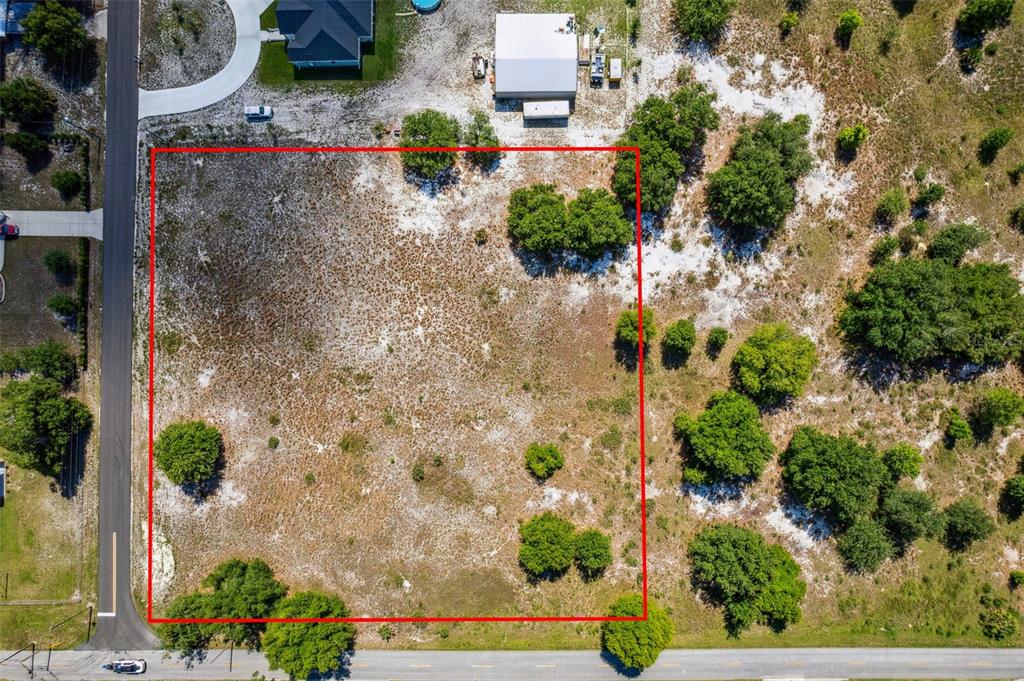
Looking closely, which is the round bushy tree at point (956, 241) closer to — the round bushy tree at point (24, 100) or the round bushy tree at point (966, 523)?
the round bushy tree at point (966, 523)

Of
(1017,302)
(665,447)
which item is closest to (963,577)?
(1017,302)

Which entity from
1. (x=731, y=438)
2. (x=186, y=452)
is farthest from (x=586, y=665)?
(x=186, y=452)

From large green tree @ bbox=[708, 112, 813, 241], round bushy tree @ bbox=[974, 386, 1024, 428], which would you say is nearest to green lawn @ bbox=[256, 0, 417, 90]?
large green tree @ bbox=[708, 112, 813, 241]

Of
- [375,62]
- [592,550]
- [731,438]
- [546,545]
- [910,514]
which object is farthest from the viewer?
[375,62]

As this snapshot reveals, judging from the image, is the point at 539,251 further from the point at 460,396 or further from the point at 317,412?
the point at 317,412

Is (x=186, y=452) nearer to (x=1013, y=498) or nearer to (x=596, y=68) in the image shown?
(x=596, y=68)

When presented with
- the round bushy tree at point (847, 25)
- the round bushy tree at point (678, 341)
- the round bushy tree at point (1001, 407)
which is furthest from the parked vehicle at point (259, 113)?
the round bushy tree at point (1001, 407)
